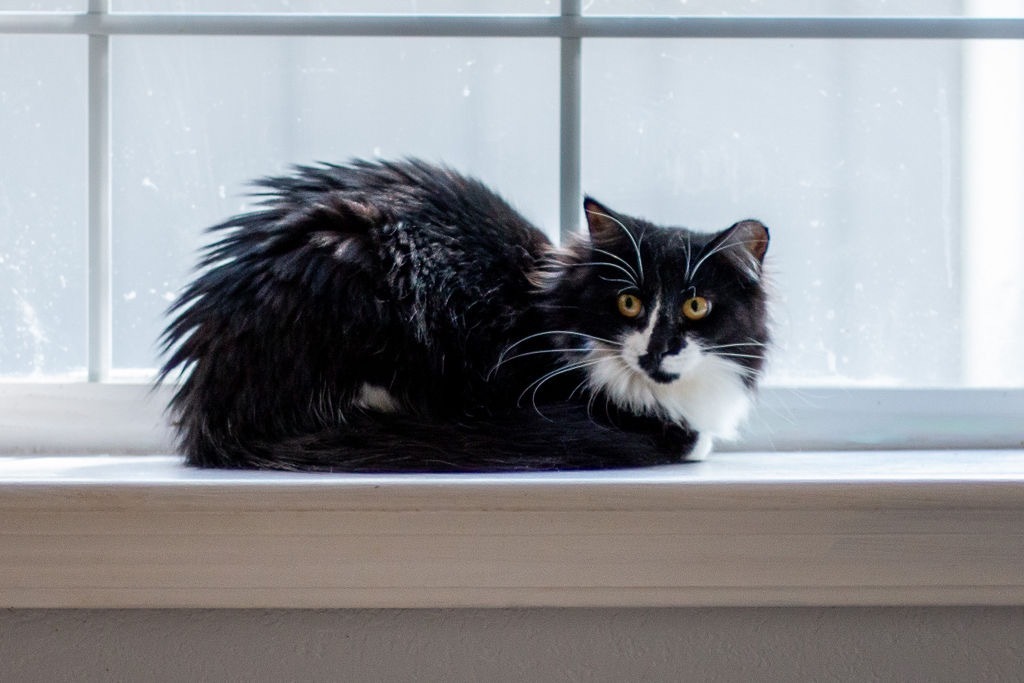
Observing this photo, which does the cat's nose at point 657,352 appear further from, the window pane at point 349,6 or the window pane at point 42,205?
the window pane at point 42,205

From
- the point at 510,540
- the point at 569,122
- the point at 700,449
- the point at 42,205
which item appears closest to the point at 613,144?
the point at 569,122

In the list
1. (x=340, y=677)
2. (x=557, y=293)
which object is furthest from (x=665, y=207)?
(x=340, y=677)

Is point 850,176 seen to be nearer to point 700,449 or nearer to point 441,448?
point 700,449

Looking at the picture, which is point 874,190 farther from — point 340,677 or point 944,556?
point 340,677

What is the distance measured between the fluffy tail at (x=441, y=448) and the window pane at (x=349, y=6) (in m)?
0.61

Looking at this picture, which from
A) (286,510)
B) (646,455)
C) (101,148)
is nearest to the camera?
(286,510)

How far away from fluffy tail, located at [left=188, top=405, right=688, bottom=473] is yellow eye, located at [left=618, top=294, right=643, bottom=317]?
0.14m

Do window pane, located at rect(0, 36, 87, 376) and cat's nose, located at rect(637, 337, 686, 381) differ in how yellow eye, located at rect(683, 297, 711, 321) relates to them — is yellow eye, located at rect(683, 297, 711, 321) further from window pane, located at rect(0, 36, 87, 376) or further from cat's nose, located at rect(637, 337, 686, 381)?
window pane, located at rect(0, 36, 87, 376)

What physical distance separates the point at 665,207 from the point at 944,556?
63 centimetres

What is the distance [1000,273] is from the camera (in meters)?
1.34

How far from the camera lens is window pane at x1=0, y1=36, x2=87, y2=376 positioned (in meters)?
1.28

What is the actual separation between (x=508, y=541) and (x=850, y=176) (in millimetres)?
793

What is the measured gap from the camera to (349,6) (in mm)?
1292

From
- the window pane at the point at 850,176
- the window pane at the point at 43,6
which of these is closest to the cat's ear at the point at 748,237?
the window pane at the point at 850,176
